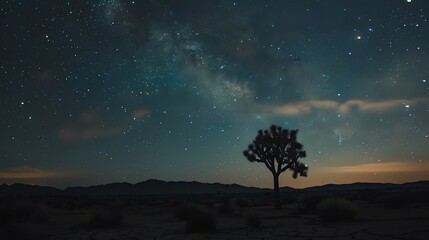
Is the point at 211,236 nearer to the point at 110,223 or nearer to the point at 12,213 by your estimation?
the point at 110,223

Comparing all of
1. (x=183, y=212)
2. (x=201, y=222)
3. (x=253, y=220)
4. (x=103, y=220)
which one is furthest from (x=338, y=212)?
(x=103, y=220)

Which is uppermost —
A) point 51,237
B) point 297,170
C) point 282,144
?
point 282,144

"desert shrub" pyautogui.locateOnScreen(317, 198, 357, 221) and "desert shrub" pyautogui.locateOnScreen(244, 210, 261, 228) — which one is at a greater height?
"desert shrub" pyautogui.locateOnScreen(317, 198, 357, 221)

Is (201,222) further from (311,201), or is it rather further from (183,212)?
(311,201)

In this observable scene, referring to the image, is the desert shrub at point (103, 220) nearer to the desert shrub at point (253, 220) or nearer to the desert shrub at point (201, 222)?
the desert shrub at point (201, 222)

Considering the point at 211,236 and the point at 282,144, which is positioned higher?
the point at 282,144

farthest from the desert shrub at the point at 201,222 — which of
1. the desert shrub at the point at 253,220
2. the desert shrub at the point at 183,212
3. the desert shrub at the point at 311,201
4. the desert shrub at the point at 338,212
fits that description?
the desert shrub at the point at 311,201

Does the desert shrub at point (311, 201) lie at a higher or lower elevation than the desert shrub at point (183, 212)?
higher

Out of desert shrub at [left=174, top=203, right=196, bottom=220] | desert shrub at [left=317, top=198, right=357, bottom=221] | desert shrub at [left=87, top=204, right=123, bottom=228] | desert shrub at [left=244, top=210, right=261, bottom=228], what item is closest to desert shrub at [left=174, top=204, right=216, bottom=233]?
desert shrub at [left=244, top=210, right=261, bottom=228]

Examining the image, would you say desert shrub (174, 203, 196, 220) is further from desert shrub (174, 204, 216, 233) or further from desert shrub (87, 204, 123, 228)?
desert shrub (174, 204, 216, 233)

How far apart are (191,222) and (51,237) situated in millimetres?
5760

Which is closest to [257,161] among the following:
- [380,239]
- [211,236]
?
[211,236]

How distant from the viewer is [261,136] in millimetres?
31047

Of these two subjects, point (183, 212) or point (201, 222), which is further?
point (183, 212)
